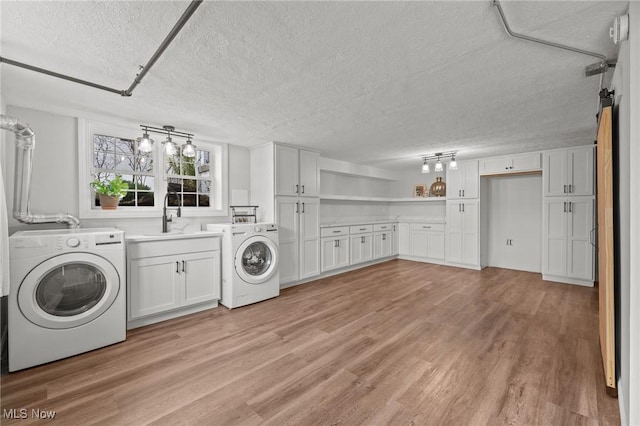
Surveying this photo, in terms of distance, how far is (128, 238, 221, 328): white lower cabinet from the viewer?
2.77 m

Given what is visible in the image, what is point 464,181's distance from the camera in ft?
17.8

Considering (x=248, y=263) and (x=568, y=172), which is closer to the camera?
(x=248, y=263)

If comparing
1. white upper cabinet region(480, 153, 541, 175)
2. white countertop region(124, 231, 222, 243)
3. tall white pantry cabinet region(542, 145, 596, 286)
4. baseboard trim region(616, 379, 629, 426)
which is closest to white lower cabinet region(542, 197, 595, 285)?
tall white pantry cabinet region(542, 145, 596, 286)

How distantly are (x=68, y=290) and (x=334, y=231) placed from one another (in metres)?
3.61

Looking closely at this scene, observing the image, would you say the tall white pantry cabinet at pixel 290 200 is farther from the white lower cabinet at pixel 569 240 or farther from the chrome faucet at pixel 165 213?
the white lower cabinet at pixel 569 240

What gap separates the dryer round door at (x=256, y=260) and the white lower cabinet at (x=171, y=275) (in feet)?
0.98

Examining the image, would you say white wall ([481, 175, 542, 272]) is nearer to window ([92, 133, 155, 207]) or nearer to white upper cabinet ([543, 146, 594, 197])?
white upper cabinet ([543, 146, 594, 197])

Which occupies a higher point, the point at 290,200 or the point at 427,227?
the point at 290,200

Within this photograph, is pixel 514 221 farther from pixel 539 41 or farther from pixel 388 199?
pixel 539 41

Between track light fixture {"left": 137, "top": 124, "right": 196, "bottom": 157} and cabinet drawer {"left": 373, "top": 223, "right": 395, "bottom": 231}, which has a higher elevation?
track light fixture {"left": 137, "top": 124, "right": 196, "bottom": 157}

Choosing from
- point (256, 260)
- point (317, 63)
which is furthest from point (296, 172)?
point (317, 63)

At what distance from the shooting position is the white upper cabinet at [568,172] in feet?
13.6

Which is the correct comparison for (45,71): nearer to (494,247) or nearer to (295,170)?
(295,170)

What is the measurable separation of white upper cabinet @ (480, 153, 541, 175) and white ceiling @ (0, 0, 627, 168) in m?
1.50
